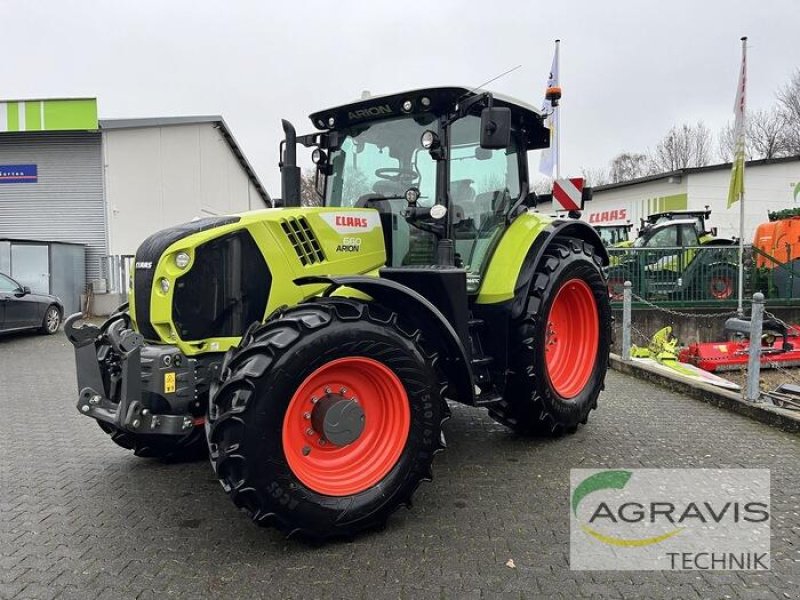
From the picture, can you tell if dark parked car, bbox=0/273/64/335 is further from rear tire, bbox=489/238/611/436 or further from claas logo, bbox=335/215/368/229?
rear tire, bbox=489/238/611/436

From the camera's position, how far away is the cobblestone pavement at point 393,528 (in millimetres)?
2744

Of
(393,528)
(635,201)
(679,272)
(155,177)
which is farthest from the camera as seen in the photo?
(635,201)

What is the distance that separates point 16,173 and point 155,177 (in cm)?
375

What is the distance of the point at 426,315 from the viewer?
355 cm

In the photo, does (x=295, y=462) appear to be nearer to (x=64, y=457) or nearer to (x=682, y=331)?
(x=64, y=457)

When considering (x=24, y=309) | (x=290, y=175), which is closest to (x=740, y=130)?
(x=290, y=175)

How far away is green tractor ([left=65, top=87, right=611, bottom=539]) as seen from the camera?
2982 millimetres

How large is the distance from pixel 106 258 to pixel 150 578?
1558 cm

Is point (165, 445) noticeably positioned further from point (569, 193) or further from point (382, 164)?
point (569, 193)

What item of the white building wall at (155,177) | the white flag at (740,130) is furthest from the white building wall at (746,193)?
the white building wall at (155,177)

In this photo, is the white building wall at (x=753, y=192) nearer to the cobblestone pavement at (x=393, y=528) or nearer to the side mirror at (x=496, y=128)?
the cobblestone pavement at (x=393, y=528)

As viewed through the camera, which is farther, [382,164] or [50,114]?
[50,114]

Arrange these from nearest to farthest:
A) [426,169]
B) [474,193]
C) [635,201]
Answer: [426,169] → [474,193] → [635,201]

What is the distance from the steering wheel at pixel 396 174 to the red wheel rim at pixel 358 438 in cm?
155
